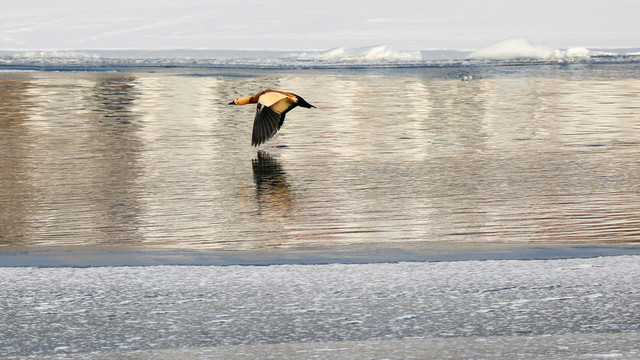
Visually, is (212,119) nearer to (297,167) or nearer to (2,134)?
(2,134)

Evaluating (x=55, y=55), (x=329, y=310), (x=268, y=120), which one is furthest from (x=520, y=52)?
(x=329, y=310)

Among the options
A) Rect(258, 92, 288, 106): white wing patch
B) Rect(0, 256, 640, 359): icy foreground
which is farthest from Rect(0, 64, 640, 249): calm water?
Rect(0, 256, 640, 359): icy foreground

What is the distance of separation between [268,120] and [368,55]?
44.2ft

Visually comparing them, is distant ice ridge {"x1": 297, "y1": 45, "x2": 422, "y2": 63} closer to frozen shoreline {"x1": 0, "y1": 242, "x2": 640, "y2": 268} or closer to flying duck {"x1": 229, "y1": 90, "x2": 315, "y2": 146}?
flying duck {"x1": 229, "y1": 90, "x2": 315, "y2": 146}

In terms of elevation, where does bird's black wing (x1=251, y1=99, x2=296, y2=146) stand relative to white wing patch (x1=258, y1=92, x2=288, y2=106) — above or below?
below

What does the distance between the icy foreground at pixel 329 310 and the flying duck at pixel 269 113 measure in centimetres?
428

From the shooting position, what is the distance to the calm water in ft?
16.4

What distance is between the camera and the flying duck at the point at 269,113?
8.20 m

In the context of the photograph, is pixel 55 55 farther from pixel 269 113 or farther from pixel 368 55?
pixel 269 113

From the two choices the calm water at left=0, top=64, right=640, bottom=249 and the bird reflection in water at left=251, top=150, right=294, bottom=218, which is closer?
the calm water at left=0, top=64, right=640, bottom=249

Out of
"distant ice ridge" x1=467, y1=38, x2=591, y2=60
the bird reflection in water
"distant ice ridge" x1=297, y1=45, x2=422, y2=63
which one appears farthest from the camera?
"distant ice ridge" x1=297, y1=45, x2=422, y2=63

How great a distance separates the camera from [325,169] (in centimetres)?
720

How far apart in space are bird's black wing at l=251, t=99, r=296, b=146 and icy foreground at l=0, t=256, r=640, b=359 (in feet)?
14.0

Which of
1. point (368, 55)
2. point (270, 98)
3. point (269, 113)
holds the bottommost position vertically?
point (368, 55)
